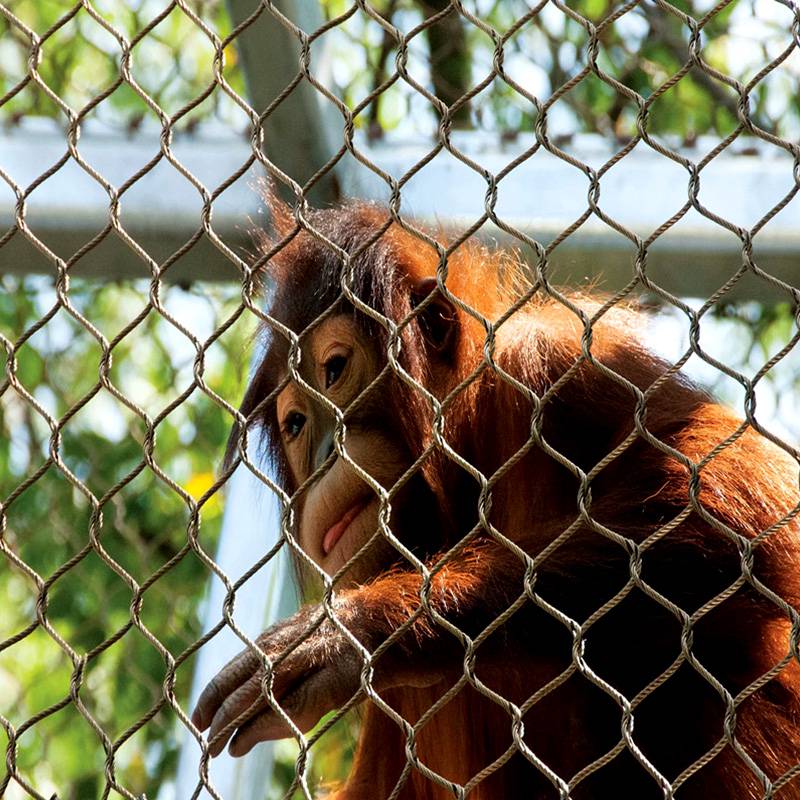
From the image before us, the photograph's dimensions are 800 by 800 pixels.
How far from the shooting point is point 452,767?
72.6 inches

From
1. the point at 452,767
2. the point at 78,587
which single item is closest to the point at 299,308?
the point at 452,767

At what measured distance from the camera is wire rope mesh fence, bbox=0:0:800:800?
1271 mm

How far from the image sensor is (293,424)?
6.59 ft

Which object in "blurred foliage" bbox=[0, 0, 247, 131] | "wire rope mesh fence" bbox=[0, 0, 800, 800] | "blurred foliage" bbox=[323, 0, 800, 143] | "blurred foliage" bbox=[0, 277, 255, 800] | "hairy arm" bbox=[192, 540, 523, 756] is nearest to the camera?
"wire rope mesh fence" bbox=[0, 0, 800, 800]

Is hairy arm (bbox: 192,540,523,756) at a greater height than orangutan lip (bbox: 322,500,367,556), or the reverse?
hairy arm (bbox: 192,540,523,756)

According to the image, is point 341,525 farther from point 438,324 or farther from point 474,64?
point 474,64

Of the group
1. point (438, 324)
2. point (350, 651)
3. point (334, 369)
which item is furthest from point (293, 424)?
point (350, 651)

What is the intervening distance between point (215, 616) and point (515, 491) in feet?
1.92

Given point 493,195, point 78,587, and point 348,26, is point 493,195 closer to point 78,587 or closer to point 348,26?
point 348,26

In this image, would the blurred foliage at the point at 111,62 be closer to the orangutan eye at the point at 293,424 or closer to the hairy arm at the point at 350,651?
the orangutan eye at the point at 293,424

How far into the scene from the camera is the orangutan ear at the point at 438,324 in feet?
6.30

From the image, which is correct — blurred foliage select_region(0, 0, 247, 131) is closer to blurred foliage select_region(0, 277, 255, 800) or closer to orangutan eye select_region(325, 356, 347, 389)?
blurred foliage select_region(0, 277, 255, 800)

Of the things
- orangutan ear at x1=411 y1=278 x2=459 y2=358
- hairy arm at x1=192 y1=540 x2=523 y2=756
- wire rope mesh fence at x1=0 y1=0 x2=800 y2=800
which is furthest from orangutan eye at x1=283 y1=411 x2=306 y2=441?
hairy arm at x1=192 y1=540 x2=523 y2=756

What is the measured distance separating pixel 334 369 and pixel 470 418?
0.23 meters
